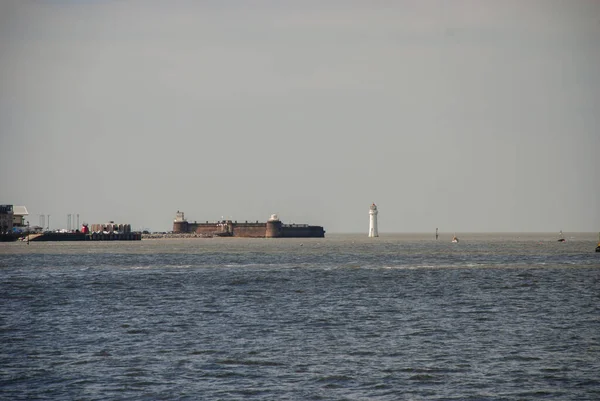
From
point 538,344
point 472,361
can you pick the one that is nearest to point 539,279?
point 538,344

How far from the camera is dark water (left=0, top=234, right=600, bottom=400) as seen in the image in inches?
1124

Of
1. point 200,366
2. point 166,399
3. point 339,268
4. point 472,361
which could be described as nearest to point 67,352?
point 200,366

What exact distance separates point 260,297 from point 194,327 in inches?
606

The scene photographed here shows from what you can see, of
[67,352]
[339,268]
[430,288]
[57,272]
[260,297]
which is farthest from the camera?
[339,268]

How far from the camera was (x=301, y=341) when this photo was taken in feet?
123

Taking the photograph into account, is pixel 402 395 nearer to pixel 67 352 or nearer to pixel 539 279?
pixel 67 352

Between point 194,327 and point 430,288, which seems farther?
point 430,288

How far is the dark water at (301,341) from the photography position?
93.7ft

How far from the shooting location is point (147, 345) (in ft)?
120

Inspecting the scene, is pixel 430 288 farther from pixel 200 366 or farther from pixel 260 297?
pixel 200 366

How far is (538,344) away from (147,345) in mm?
16032

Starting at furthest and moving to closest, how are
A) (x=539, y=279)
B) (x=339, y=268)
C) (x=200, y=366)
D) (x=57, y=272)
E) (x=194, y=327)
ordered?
(x=339, y=268), (x=57, y=272), (x=539, y=279), (x=194, y=327), (x=200, y=366)

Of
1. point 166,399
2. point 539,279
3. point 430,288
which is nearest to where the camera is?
point 166,399

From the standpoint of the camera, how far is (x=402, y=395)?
27.4 meters
